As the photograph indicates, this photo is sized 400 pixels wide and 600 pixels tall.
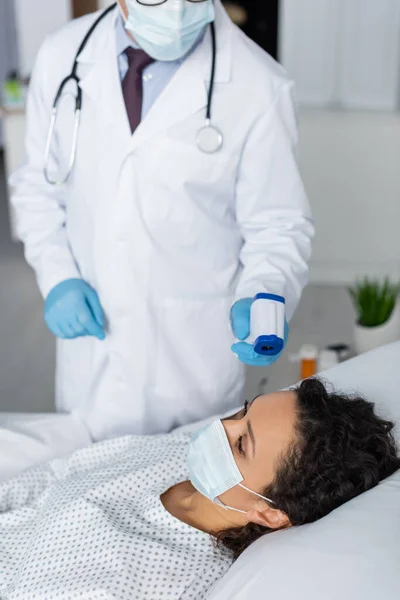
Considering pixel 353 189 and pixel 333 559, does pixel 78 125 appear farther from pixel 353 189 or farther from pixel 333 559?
pixel 353 189

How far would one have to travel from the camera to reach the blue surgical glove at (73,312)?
58.5 inches

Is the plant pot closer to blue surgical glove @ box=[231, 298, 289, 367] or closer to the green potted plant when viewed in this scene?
the green potted plant

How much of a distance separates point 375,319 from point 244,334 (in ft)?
4.02

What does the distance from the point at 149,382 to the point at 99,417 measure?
0.45 feet

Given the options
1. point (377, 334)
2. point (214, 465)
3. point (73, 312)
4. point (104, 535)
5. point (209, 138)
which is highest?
point (209, 138)

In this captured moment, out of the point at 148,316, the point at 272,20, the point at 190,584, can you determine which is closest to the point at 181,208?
the point at 148,316

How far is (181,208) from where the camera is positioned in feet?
4.80

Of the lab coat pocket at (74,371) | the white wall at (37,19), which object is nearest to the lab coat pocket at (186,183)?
the lab coat pocket at (74,371)

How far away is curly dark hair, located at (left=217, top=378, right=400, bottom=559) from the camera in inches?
46.2

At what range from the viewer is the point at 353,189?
3.46 m

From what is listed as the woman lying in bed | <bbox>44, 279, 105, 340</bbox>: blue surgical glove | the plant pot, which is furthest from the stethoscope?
the plant pot

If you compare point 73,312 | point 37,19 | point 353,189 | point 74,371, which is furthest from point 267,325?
point 37,19

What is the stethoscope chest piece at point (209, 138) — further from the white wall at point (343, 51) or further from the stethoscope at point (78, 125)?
the white wall at point (343, 51)

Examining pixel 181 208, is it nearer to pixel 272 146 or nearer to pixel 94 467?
pixel 272 146
